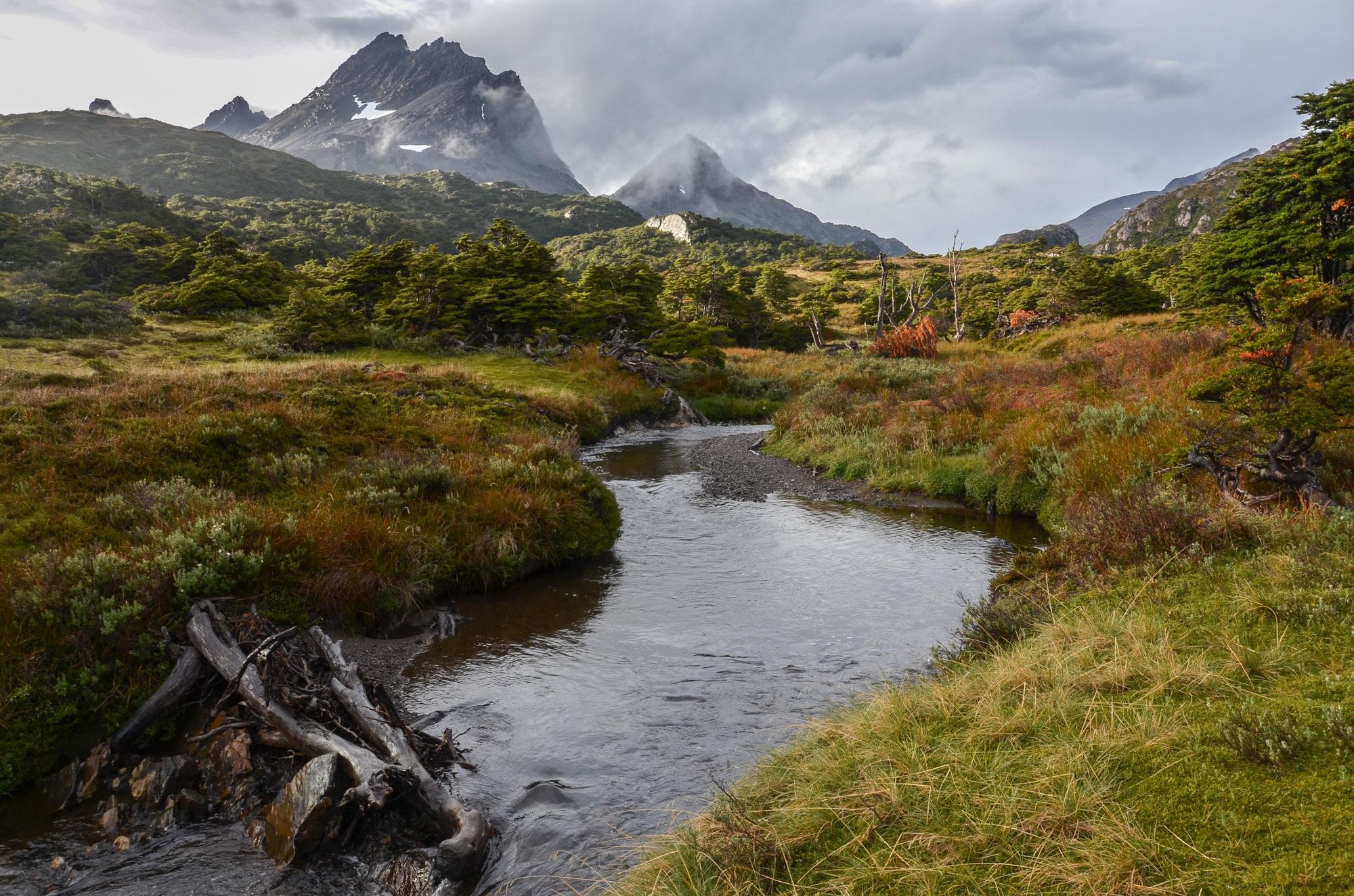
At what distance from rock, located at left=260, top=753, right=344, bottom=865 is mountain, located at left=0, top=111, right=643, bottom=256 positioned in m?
114

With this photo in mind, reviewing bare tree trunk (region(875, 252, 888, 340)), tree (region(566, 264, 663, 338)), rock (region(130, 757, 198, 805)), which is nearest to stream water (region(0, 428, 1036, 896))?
rock (region(130, 757, 198, 805))

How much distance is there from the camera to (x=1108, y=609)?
7176mm

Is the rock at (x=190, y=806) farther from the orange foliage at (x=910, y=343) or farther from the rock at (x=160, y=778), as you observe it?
the orange foliage at (x=910, y=343)

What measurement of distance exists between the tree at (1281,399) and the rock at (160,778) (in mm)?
12464

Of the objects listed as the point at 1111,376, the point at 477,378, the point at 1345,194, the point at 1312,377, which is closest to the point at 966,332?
the point at 1345,194

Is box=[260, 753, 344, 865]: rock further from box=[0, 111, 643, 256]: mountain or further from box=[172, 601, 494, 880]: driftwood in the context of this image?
box=[0, 111, 643, 256]: mountain

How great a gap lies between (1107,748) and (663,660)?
17.5ft

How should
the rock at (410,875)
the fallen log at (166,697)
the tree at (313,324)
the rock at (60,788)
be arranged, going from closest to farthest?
the rock at (410,875) → the rock at (60,788) → the fallen log at (166,697) → the tree at (313,324)

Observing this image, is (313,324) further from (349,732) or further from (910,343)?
(910,343)

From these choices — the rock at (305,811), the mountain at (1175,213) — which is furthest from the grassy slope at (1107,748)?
the mountain at (1175,213)

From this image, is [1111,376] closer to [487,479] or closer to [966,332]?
[487,479]

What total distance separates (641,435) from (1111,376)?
17.3 meters

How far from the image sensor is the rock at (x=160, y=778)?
19.1ft

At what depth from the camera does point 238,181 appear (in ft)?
530
